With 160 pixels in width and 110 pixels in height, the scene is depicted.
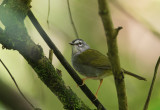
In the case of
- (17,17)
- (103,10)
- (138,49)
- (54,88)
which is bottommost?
(138,49)

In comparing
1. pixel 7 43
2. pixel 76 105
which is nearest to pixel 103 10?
pixel 7 43

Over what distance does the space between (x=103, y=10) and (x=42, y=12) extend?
2378 mm

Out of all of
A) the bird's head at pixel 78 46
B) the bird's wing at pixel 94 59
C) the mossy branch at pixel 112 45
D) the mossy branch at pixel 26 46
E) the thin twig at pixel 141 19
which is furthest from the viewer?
the bird's head at pixel 78 46

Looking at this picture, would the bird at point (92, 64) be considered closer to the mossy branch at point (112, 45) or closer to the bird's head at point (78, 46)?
the bird's head at point (78, 46)

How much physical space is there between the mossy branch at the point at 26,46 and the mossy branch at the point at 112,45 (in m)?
0.49

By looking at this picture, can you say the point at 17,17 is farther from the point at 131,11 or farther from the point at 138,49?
the point at 138,49

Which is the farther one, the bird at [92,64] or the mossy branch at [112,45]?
the bird at [92,64]

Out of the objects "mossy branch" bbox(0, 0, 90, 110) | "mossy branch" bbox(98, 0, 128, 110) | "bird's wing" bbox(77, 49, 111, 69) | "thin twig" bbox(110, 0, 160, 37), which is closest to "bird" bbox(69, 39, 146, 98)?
"bird's wing" bbox(77, 49, 111, 69)

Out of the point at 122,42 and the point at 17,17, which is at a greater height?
the point at 17,17

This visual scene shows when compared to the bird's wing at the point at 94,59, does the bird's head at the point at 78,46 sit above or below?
above

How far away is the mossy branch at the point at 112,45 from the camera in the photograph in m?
1.02

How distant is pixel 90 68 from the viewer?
12.9 feet

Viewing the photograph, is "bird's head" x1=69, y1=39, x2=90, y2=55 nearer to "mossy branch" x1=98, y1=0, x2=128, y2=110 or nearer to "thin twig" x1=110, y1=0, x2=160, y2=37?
"thin twig" x1=110, y1=0, x2=160, y2=37

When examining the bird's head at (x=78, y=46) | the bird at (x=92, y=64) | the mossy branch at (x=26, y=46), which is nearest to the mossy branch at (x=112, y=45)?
the mossy branch at (x=26, y=46)
